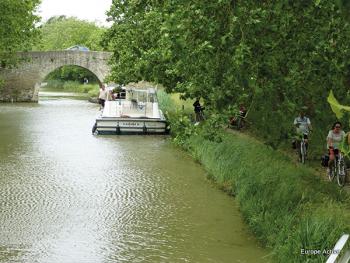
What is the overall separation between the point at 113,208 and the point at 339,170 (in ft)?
14.8

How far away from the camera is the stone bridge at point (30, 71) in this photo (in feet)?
133

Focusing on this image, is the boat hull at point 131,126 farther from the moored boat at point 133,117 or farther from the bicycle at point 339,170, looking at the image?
the bicycle at point 339,170

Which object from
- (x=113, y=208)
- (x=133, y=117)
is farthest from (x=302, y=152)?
(x=133, y=117)

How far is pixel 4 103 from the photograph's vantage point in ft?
130

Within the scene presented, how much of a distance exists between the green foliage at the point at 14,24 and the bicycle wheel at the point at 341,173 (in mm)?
27135

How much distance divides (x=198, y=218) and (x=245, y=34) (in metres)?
3.67

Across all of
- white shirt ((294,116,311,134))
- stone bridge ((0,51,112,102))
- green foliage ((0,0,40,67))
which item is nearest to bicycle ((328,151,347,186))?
white shirt ((294,116,311,134))

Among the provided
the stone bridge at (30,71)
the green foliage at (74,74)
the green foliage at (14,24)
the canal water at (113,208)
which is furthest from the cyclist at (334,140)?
the green foliage at (74,74)

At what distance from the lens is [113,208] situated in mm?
11102

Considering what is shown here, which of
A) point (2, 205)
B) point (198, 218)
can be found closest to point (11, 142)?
point (2, 205)

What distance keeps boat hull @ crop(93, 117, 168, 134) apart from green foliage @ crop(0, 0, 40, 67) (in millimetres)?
14932

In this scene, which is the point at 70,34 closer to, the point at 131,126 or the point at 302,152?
the point at 131,126

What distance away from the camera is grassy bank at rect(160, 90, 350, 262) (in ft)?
24.1

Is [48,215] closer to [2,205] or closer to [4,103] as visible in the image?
[2,205]
